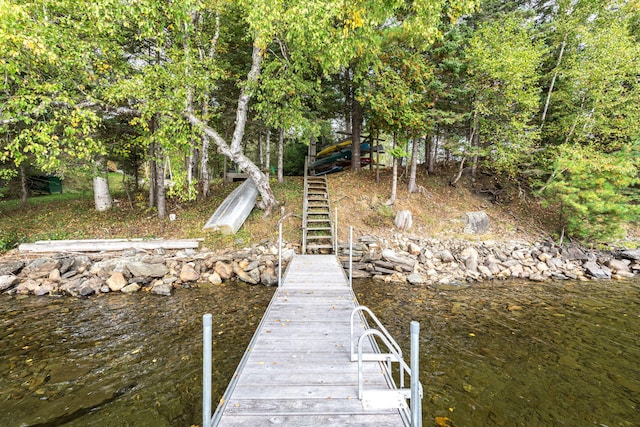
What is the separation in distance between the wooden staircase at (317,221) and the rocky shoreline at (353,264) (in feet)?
2.08

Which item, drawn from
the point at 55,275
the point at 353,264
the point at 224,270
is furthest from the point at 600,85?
the point at 55,275

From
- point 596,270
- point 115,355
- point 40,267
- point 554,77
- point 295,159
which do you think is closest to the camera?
point 115,355

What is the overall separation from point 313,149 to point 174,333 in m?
14.8

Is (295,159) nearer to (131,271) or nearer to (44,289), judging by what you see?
(131,271)

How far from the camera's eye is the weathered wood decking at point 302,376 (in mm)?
2691

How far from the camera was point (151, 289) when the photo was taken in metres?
8.03

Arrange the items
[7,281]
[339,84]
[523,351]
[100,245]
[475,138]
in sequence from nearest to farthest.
Answer: [523,351]
[7,281]
[100,245]
[475,138]
[339,84]

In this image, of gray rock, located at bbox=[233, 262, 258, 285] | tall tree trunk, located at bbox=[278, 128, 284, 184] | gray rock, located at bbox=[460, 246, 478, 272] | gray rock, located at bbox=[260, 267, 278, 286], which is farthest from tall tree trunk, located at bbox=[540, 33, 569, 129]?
gray rock, located at bbox=[233, 262, 258, 285]

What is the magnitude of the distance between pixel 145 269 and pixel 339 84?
12089 millimetres

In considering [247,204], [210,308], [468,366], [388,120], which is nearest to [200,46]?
[247,204]

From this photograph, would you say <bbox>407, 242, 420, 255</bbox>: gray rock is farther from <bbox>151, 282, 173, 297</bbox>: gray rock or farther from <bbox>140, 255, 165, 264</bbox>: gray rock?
<bbox>140, 255, 165, 264</bbox>: gray rock

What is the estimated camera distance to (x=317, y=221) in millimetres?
10992

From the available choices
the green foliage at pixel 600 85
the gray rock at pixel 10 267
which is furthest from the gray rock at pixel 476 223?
the gray rock at pixel 10 267

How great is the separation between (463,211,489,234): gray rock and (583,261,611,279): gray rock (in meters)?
3.41
